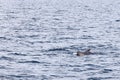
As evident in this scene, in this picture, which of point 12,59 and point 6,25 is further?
point 6,25

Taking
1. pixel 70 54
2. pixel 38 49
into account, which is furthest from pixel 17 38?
pixel 70 54

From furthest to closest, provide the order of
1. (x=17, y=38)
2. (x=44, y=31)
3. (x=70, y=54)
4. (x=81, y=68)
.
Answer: (x=44, y=31)
(x=17, y=38)
(x=70, y=54)
(x=81, y=68)

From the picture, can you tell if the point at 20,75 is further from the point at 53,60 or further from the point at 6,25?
the point at 6,25

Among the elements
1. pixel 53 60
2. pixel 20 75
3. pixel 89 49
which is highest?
pixel 89 49

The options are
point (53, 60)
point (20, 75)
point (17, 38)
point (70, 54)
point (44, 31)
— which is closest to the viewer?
point (20, 75)

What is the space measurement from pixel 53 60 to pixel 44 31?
46.7ft

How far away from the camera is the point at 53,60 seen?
28672mm

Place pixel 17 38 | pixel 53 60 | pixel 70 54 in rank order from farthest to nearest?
pixel 17 38 → pixel 70 54 → pixel 53 60

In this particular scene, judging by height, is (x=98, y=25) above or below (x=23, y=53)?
above

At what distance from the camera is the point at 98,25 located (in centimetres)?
4988

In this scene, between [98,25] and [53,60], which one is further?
[98,25]

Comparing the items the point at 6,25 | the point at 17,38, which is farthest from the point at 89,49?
the point at 6,25

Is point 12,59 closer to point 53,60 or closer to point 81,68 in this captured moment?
point 53,60

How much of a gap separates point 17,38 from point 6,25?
10546 millimetres
